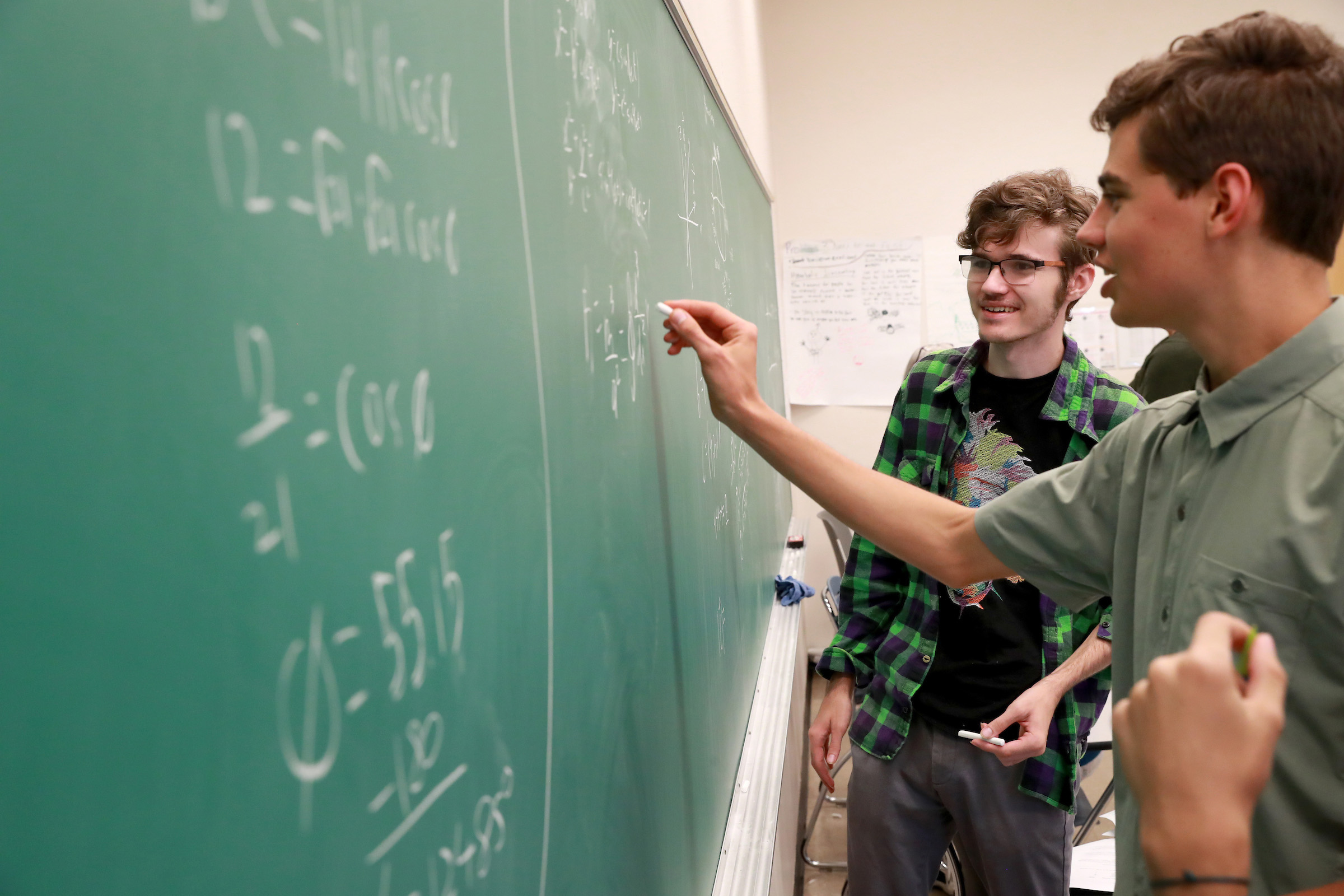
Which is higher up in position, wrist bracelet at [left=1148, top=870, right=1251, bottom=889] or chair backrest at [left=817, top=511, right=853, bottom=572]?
wrist bracelet at [left=1148, top=870, right=1251, bottom=889]

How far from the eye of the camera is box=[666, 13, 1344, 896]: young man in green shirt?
66cm

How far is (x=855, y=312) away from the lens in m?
4.33

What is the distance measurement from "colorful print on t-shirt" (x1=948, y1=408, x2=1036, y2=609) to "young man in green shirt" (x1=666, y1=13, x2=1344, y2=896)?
0.53m

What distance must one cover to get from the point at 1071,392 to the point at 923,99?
3.23m

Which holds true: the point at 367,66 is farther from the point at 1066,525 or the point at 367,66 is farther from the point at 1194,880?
the point at 1066,525

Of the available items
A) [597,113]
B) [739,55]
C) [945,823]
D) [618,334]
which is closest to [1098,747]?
[945,823]

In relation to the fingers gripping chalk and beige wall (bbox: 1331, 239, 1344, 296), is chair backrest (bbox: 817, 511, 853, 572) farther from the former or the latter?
beige wall (bbox: 1331, 239, 1344, 296)

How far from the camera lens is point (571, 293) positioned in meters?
0.72

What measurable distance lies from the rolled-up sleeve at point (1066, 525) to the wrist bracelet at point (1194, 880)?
0.44 meters

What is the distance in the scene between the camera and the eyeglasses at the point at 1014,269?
148cm

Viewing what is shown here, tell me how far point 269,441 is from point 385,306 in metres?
0.12

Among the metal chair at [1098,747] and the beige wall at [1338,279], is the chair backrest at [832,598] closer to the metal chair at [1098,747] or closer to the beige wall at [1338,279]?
the metal chair at [1098,747]

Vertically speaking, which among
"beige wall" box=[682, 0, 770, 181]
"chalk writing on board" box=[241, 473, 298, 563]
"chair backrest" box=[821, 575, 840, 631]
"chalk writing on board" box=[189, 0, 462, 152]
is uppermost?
"beige wall" box=[682, 0, 770, 181]

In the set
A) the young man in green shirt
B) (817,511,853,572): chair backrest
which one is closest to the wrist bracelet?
the young man in green shirt
